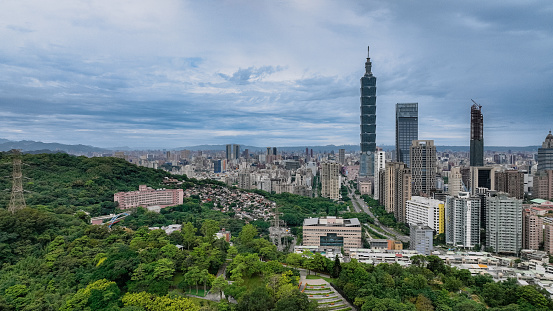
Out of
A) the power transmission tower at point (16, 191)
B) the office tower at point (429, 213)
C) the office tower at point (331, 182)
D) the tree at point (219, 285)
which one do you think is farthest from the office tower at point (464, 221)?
the power transmission tower at point (16, 191)

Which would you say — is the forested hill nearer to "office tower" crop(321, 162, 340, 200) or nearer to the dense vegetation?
the dense vegetation

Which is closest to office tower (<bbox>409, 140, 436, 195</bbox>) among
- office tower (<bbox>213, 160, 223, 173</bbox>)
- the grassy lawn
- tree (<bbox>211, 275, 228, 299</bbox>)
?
the grassy lawn

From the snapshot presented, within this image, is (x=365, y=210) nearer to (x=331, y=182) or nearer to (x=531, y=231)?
(x=331, y=182)

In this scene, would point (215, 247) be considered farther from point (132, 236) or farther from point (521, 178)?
point (521, 178)

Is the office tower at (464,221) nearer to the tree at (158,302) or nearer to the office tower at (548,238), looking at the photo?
the office tower at (548,238)

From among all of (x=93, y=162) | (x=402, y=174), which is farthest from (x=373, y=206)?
(x=93, y=162)

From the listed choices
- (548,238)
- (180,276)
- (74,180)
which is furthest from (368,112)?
(180,276)
